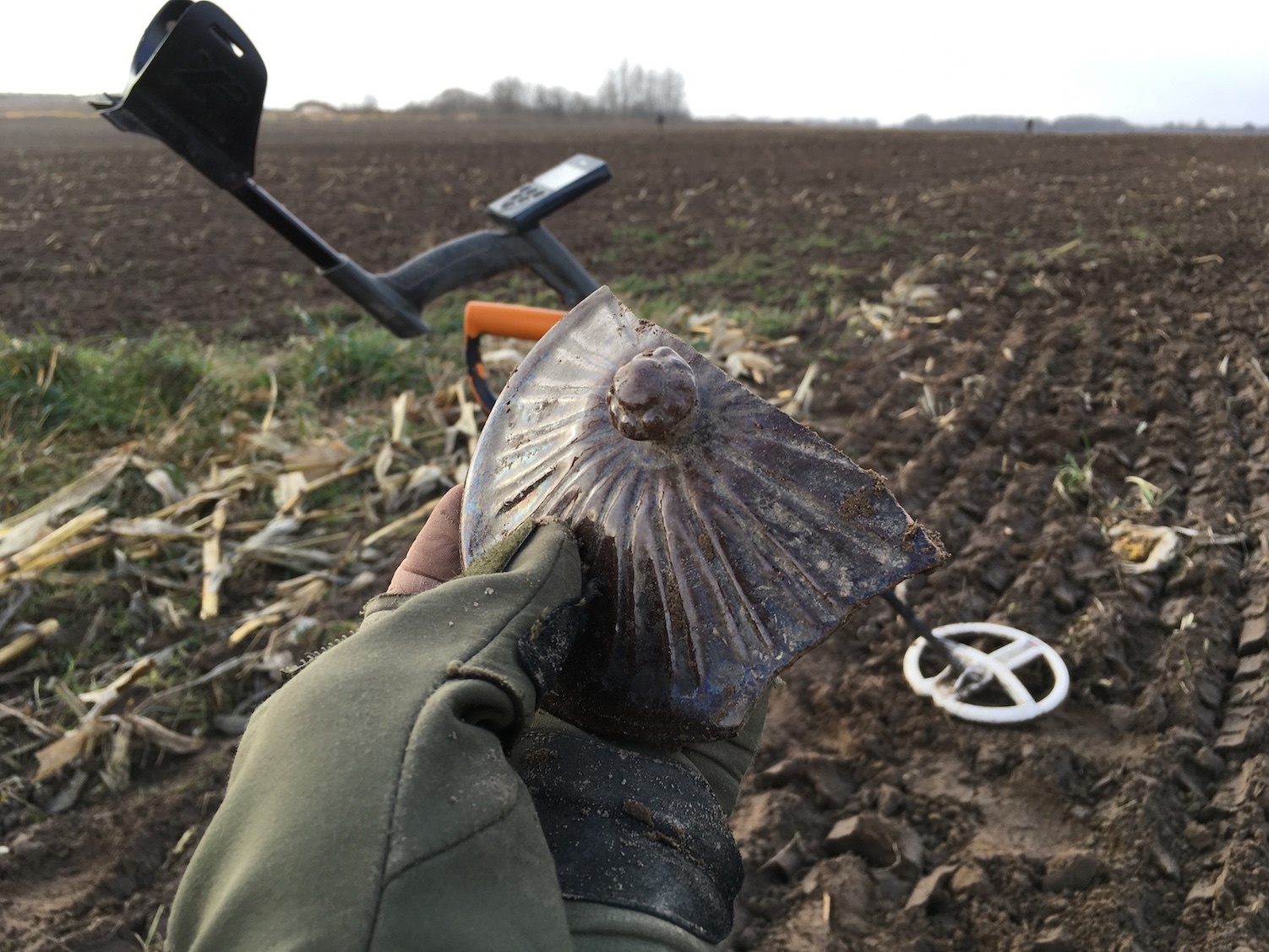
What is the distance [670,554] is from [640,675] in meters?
0.19

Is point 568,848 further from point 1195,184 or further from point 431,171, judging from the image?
point 431,171

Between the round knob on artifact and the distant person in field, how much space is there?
0.22 meters

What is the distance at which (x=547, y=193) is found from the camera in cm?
250

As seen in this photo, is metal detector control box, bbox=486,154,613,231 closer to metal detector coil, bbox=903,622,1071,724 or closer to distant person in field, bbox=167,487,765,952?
distant person in field, bbox=167,487,765,952

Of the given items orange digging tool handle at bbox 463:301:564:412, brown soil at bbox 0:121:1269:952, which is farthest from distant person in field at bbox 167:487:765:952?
brown soil at bbox 0:121:1269:952

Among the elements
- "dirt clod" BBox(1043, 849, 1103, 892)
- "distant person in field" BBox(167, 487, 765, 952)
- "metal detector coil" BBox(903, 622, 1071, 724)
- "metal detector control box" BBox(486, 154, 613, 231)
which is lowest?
"dirt clod" BBox(1043, 849, 1103, 892)

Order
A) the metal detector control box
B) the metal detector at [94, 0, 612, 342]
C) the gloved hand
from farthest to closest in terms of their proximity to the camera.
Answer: the metal detector control box
the metal detector at [94, 0, 612, 342]
the gloved hand

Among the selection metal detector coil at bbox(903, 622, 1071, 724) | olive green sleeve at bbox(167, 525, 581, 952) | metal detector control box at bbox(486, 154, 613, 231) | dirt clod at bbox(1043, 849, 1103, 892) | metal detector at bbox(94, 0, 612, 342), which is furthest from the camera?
metal detector coil at bbox(903, 622, 1071, 724)

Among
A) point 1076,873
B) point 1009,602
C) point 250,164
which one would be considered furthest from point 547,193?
point 1076,873

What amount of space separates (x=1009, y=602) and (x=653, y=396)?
2.24 m

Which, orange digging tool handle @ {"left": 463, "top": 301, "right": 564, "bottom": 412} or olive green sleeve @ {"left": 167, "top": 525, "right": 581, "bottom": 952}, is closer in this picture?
olive green sleeve @ {"left": 167, "top": 525, "right": 581, "bottom": 952}

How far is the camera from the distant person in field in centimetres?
82

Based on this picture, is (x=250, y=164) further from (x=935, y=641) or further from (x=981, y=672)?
(x=981, y=672)

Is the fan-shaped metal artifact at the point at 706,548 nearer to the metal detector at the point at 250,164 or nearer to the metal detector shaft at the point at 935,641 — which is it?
the metal detector at the point at 250,164
